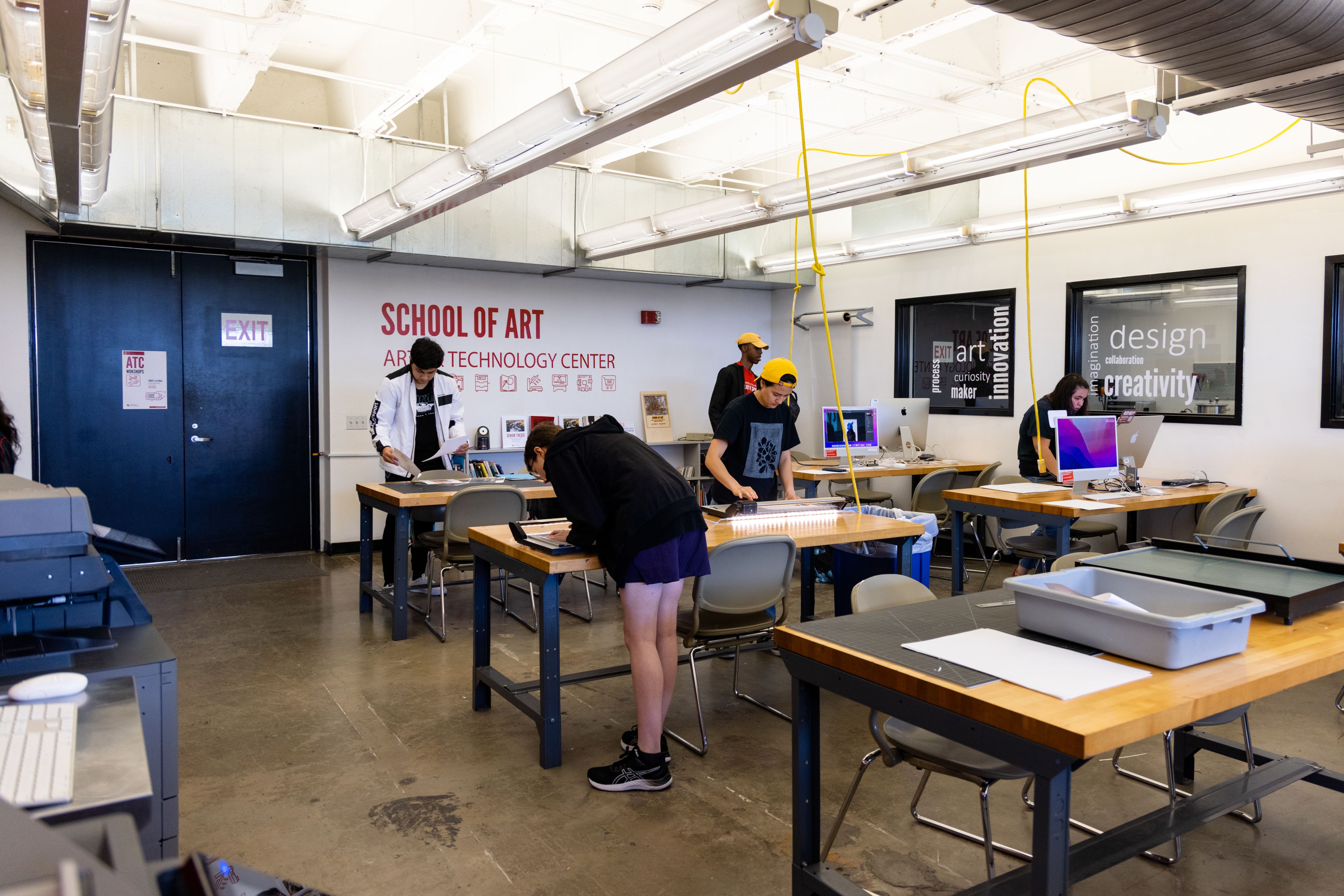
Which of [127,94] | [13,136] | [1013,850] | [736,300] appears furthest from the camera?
[736,300]

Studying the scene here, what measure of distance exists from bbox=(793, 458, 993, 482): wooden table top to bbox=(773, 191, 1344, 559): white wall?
0.48 m

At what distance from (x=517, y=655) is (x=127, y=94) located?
5026mm

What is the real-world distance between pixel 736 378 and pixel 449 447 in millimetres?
2359

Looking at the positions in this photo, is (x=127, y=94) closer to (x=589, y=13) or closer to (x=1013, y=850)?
(x=589, y=13)

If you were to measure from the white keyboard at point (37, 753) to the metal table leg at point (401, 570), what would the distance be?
346 centimetres

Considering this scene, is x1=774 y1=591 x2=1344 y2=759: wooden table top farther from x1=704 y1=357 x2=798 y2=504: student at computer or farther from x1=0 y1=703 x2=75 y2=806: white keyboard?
x1=704 y1=357 x2=798 y2=504: student at computer

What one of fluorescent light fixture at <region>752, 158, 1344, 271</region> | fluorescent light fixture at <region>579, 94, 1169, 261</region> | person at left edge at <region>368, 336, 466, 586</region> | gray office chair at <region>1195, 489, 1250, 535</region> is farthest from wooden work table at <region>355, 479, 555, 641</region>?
gray office chair at <region>1195, 489, 1250, 535</region>

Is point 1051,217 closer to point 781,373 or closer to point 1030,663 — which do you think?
point 781,373

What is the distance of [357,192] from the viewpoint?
6.98 meters

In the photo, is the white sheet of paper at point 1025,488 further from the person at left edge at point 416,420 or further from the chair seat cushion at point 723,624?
the person at left edge at point 416,420

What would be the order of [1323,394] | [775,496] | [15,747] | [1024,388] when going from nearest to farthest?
[15,747] → [775,496] → [1323,394] → [1024,388]

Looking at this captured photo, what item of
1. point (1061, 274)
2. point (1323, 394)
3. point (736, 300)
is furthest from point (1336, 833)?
point (736, 300)

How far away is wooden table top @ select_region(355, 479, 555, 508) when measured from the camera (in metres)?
5.01

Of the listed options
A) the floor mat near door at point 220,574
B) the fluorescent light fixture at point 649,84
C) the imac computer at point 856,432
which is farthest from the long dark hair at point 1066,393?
the floor mat near door at point 220,574
